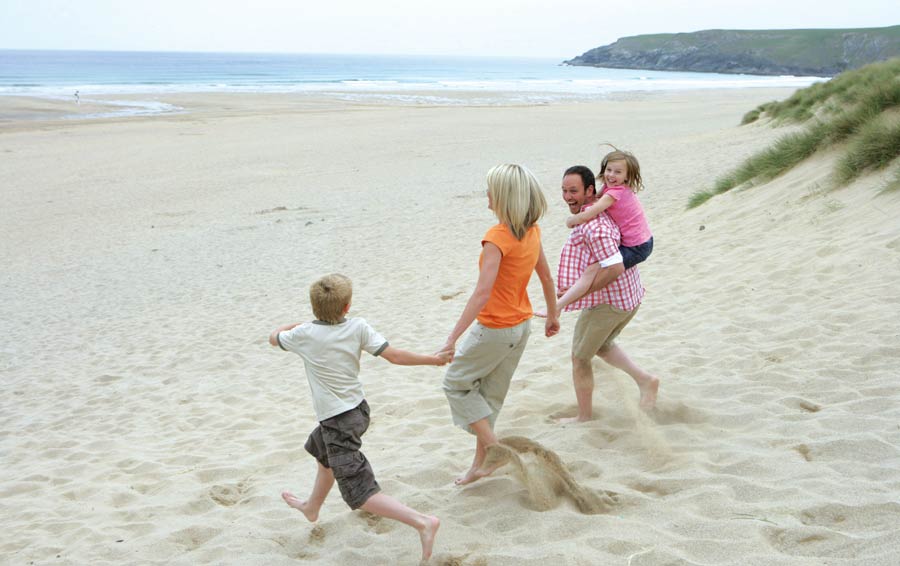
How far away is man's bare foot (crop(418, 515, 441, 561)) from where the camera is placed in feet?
10.3

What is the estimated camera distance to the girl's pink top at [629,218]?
4.19 metres

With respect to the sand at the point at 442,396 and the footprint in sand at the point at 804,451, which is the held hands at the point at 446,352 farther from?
the footprint in sand at the point at 804,451

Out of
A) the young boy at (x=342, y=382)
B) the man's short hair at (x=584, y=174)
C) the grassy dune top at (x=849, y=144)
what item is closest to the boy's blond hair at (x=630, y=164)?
the man's short hair at (x=584, y=174)

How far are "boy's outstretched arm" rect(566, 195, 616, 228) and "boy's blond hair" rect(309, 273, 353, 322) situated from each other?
1.37 metres

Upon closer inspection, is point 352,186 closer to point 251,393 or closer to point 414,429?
point 251,393

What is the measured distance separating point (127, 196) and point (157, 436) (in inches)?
458

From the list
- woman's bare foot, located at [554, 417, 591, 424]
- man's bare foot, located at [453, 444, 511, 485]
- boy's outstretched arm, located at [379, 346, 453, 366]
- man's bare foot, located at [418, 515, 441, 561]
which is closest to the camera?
man's bare foot, located at [418, 515, 441, 561]

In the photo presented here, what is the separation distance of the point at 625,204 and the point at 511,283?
107 cm

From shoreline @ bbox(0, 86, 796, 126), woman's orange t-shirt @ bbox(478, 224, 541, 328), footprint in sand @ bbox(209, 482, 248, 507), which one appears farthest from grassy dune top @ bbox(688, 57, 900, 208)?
shoreline @ bbox(0, 86, 796, 126)

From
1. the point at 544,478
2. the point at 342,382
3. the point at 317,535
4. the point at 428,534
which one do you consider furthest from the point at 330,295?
the point at 544,478

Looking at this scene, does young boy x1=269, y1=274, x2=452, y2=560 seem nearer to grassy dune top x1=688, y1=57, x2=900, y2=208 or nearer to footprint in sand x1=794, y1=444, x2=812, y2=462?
footprint in sand x1=794, y1=444, x2=812, y2=462

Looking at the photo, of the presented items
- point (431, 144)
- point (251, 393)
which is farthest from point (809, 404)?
point (431, 144)

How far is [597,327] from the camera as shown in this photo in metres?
4.14

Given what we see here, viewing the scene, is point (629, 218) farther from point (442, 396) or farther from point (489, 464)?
point (442, 396)
